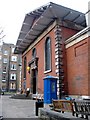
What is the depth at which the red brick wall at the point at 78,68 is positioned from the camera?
16.3 meters

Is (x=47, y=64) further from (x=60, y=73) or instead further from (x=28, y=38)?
(x=28, y=38)

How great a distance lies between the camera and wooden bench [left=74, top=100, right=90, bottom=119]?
25.7 ft

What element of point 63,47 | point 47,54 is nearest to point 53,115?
point 63,47

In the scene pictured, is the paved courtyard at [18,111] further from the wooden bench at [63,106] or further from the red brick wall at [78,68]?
the red brick wall at [78,68]

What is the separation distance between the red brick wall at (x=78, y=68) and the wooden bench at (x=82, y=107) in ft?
24.8

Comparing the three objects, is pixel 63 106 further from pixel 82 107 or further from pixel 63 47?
pixel 63 47

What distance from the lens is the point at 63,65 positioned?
756 inches

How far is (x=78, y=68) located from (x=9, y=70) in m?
47.5

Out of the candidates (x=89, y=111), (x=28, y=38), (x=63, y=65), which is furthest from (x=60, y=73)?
(x=89, y=111)

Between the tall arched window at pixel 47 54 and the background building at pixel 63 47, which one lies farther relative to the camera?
the tall arched window at pixel 47 54

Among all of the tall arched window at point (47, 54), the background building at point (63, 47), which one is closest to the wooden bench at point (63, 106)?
the background building at point (63, 47)

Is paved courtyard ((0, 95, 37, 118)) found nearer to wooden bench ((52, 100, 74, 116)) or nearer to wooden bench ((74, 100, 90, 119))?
wooden bench ((52, 100, 74, 116))

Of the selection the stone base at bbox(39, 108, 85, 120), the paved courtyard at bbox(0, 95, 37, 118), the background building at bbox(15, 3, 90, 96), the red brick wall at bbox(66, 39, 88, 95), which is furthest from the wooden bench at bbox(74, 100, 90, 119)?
the red brick wall at bbox(66, 39, 88, 95)

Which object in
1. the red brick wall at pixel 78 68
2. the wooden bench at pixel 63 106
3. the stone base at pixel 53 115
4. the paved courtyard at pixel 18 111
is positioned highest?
the red brick wall at pixel 78 68
